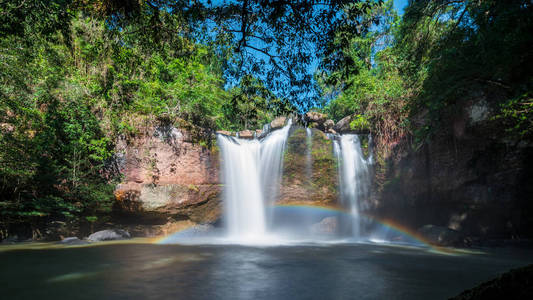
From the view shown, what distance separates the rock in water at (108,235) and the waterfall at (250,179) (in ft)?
15.2

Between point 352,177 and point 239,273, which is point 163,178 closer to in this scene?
point 239,273

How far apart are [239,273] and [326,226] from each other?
10834 millimetres

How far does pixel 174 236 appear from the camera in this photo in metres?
12.2

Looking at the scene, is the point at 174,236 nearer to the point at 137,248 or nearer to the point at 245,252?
the point at 137,248

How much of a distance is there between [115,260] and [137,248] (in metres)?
1.93

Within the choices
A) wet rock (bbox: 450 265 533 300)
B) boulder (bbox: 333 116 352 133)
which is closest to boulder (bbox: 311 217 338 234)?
boulder (bbox: 333 116 352 133)

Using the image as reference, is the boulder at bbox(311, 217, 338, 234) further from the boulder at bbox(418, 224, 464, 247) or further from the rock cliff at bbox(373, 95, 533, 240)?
the boulder at bbox(418, 224, 464, 247)

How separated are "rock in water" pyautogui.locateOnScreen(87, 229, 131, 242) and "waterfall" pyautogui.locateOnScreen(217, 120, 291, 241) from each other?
182 inches

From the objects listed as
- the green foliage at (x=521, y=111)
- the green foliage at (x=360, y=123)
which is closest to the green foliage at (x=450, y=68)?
the green foliage at (x=521, y=111)

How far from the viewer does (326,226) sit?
51.9 feet

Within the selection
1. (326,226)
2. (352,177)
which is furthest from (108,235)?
(352,177)

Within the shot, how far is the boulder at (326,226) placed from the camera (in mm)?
15594

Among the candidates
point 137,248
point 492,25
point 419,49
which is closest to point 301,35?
point 492,25

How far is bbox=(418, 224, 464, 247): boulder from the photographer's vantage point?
9.81 metres
